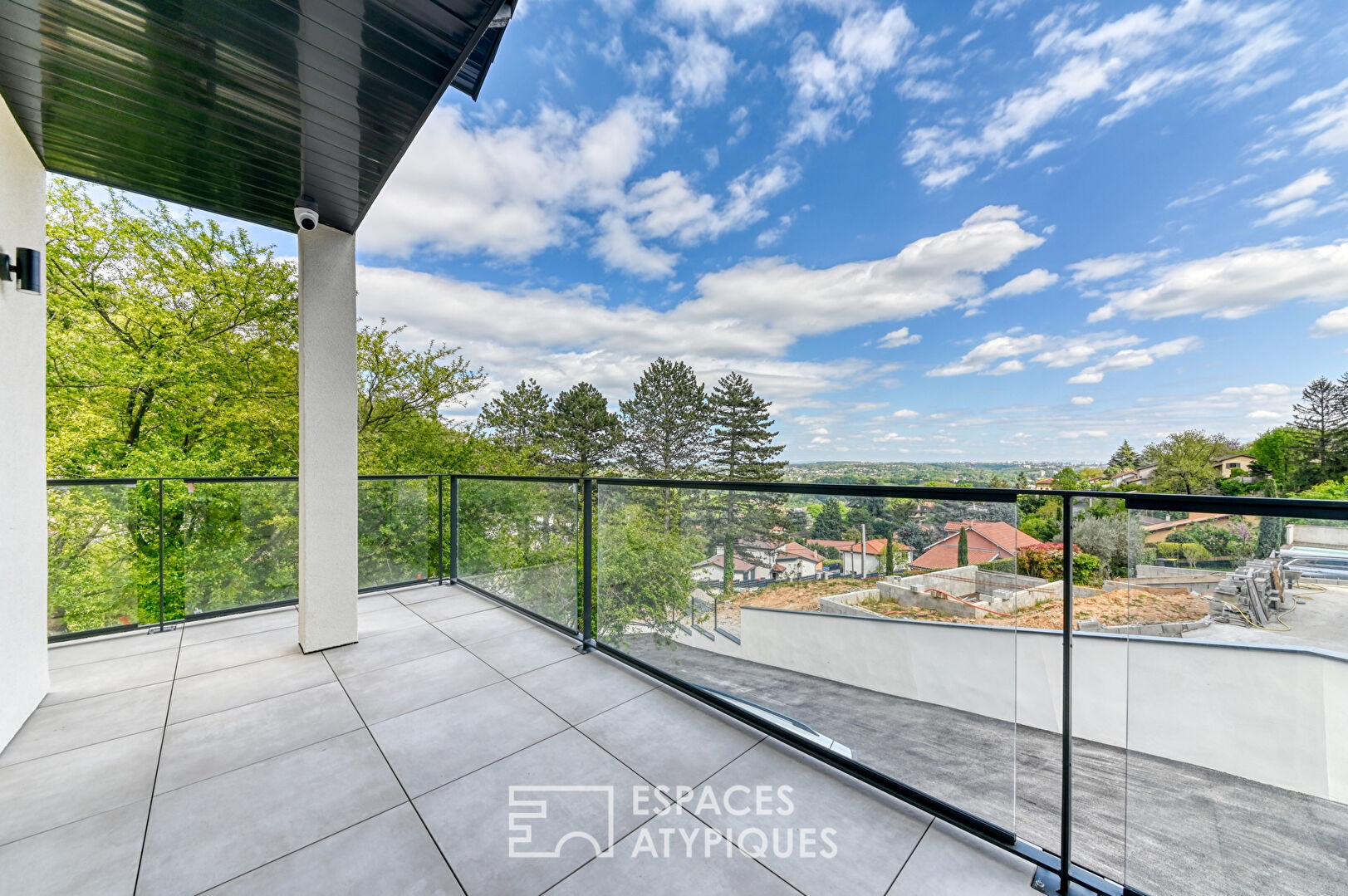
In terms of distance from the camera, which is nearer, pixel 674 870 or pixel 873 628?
pixel 674 870

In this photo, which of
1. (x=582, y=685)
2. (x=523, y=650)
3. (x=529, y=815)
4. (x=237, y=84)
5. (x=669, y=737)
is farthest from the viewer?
(x=523, y=650)

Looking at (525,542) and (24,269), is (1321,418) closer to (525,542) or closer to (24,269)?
(525,542)

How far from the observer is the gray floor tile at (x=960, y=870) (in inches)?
55.6

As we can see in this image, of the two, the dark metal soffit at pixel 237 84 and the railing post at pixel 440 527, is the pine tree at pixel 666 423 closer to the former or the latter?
the railing post at pixel 440 527

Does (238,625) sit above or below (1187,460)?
below

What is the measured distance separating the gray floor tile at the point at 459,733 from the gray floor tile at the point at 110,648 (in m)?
2.23

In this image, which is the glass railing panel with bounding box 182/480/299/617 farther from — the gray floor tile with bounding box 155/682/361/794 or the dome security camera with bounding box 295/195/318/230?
the dome security camera with bounding box 295/195/318/230

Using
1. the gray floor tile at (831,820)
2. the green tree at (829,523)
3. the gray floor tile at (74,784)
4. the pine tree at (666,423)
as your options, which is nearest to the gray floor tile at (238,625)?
the gray floor tile at (74,784)

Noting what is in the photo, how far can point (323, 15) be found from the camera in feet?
5.59

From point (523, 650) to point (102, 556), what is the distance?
10.3 ft

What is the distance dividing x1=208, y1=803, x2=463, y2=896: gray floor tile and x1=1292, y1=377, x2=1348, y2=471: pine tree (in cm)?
2931

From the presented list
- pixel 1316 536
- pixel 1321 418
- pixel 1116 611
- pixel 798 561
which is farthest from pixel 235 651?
pixel 1321 418

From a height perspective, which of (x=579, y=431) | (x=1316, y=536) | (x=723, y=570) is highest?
(x=579, y=431)

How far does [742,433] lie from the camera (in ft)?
74.5
